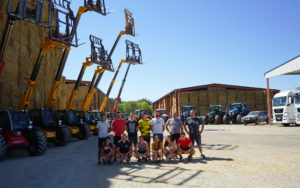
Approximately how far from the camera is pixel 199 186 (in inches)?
210

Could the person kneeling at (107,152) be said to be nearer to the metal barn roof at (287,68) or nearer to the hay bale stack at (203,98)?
the metal barn roof at (287,68)

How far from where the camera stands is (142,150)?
336 inches

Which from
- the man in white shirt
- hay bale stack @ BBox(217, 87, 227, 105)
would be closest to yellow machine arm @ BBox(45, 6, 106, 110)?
the man in white shirt

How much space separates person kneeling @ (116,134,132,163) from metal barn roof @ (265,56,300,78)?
71.3 ft

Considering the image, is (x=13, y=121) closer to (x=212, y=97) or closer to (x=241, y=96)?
(x=212, y=97)

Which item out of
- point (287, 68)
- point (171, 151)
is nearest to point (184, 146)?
point (171, 151)

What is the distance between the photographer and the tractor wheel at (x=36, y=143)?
10250mm

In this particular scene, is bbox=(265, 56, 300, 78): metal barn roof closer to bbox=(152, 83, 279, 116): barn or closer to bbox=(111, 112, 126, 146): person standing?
bbox=(152, 83, 279, 116): barn

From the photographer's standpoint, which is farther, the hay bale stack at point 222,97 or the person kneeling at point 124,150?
the hay bale stack at point 222,97

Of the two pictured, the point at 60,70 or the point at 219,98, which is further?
the point at 219,98

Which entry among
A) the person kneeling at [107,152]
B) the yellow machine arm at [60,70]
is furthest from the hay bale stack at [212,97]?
the person kneeling at [107,152]

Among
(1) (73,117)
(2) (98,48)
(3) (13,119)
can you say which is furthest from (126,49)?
(3) (13,119)

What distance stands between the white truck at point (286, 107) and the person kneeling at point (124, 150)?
18.1 m

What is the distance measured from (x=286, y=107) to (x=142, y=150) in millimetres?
18336
